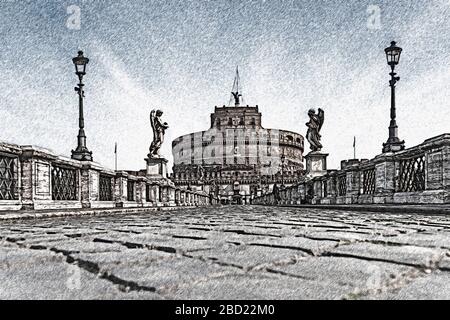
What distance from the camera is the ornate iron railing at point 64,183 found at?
422 inches

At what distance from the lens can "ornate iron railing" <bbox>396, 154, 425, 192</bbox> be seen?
1116 cm

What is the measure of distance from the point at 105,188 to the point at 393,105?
9.53m

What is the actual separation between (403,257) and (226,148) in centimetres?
10277

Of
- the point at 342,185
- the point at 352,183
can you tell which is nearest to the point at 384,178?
the point at 352,183

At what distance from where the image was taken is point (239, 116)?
107 meters

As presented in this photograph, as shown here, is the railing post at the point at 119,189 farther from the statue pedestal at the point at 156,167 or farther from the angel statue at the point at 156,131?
the statue pedestal at the point at 156,167

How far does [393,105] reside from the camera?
1445cm

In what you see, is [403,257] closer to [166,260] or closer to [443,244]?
[443,244]

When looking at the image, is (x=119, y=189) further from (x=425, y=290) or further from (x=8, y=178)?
(x=425, y=290)

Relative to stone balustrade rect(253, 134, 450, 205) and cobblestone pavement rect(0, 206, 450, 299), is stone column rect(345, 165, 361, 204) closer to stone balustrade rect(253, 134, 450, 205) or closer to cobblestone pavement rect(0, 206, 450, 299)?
stone balustrade rect(253, 134, 450, 205)

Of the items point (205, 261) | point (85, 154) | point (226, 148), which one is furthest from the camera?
point (226, 148)

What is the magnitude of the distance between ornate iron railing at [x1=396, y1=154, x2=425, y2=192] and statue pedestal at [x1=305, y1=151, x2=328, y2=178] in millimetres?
13270

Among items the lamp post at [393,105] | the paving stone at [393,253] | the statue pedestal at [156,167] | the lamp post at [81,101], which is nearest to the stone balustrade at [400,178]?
the lamp post at [393,105]
